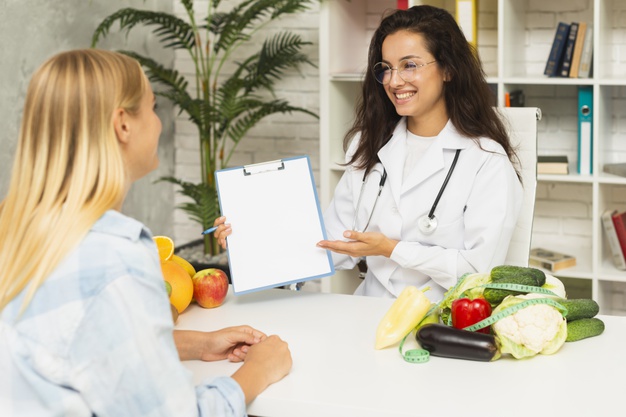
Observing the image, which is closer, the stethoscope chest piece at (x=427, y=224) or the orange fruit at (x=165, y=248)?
the orange fruit at (x=165, y=248)

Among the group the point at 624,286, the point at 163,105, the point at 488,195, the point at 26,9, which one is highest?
the point at 26,9

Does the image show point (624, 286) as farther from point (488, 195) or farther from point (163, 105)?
point (163, 105)

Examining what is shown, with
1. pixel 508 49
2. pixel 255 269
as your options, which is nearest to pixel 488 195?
pixel 255 269

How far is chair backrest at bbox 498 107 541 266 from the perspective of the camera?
2432mm

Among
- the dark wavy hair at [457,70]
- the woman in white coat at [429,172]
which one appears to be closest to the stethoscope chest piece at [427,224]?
the woman in white coat at [429,172]

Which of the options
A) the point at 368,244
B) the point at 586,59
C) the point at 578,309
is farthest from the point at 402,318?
the point at 586,59

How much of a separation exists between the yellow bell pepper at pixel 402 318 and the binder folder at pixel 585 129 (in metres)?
1.93

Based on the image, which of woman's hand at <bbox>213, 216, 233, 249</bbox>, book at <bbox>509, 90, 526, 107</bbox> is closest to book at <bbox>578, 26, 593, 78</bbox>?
book at <bbox>509, 90, 526, 107</bbox>

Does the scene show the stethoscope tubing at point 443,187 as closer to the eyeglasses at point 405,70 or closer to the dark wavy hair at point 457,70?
the dark wavy hair at point 457,70

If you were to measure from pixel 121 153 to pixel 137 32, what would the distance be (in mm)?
2959

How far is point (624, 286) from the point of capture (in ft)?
12.0

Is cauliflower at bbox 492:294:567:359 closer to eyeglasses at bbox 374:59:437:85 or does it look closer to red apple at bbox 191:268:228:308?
red apple at bbox 191:268:228:308

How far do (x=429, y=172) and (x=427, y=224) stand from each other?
16cm

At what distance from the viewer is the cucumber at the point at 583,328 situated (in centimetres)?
165
